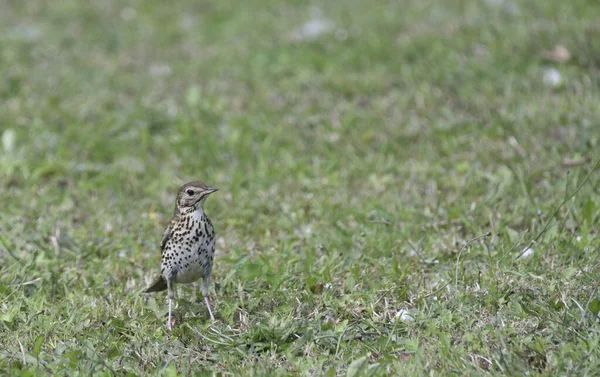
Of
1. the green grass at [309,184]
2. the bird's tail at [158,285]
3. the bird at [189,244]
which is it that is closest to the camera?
the green grass at [309,184]

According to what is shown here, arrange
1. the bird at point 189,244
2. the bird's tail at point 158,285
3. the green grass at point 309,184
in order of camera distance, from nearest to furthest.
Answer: the green grass at point 309,184, the bird at point 189,244, the bird's tail at point 158,285

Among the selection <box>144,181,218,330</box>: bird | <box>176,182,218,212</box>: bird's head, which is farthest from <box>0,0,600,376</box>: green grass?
<box>176,182,218,212</box>: bird's head

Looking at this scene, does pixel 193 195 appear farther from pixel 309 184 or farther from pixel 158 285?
pixel 309 184

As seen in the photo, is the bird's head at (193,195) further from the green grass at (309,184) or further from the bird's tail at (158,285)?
the green grass at (309,184)

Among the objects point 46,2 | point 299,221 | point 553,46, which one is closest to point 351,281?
point 299,221

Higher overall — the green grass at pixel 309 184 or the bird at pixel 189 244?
the bird at pixel 189 244

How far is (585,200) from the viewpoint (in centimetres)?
638

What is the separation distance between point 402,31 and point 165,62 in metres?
2.90

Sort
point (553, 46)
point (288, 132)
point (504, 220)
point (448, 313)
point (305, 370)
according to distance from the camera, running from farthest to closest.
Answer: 1. point (553, 46)
2. point (288, 132)
3. point (504, 220)
4. point (448, 313)
5. point (305, 370)

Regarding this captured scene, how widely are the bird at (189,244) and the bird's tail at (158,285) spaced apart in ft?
0.31

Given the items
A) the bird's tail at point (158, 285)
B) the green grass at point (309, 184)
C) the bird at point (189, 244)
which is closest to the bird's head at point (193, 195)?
the bird at point (189, 244)

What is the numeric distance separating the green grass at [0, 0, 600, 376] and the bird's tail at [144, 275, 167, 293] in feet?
Answer: 0.27

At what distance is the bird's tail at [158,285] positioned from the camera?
561cm

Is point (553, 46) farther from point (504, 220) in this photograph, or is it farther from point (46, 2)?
point (46, 2)
